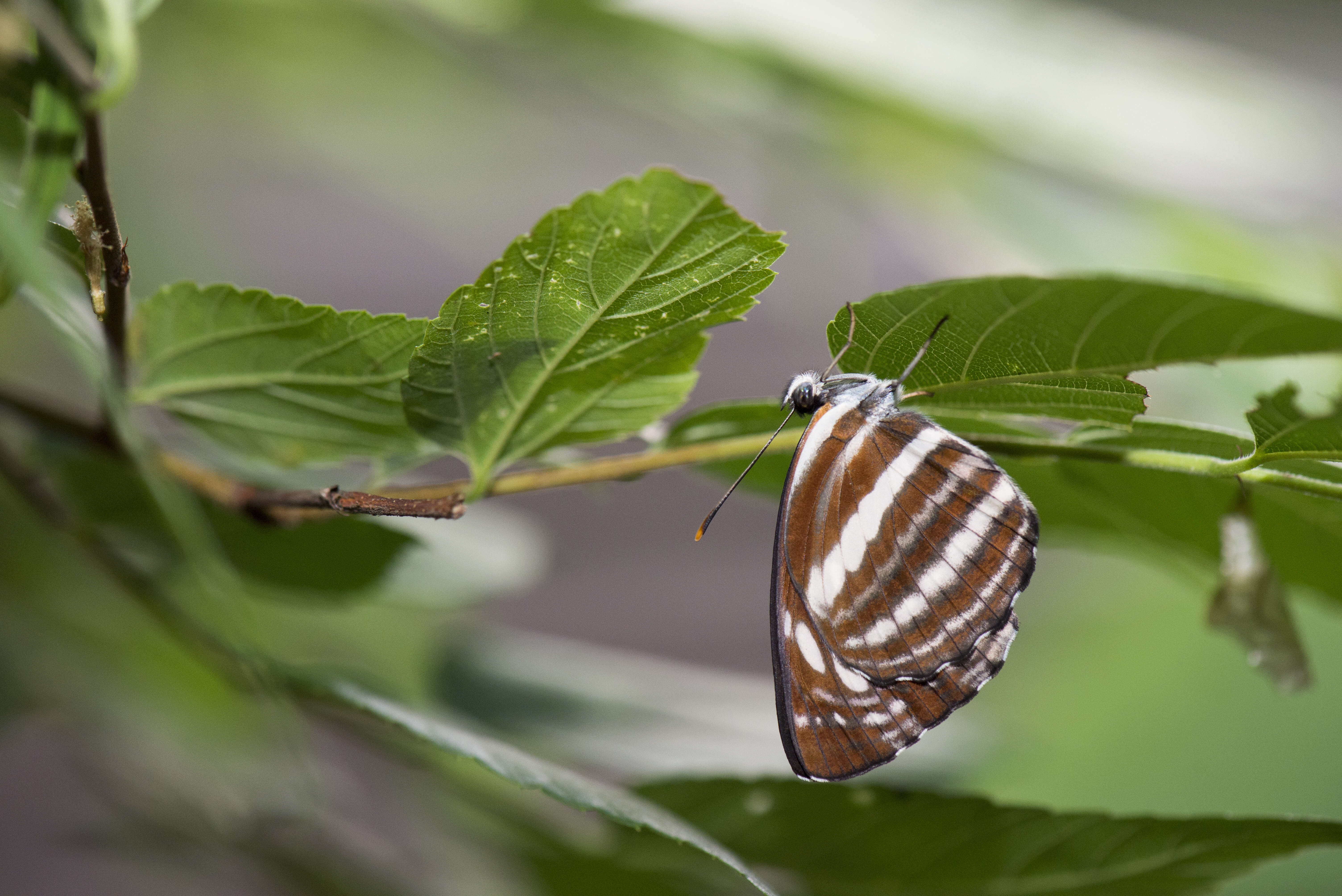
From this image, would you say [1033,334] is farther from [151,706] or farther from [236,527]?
[151,706]

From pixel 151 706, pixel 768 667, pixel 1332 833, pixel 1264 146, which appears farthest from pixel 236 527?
pixel 768 667

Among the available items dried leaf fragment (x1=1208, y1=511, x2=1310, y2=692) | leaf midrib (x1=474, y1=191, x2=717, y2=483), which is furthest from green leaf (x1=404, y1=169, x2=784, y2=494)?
dried leaf fragment (x1=1208, y1=511, x2=1310, y2=692)

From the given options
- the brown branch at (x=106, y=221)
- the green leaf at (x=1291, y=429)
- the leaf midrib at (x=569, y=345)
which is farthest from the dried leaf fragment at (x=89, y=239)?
the green leaf at (x=1291, y=429)

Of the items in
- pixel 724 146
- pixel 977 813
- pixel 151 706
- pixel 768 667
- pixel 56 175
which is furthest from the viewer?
pixel 768 667

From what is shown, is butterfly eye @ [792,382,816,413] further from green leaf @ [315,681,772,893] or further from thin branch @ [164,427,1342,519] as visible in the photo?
green leaf @ [315,681,772,893]

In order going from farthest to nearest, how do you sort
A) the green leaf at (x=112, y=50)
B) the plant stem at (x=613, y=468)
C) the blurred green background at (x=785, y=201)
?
the blurred green background at (x=785, y=201) < the plant stem at (x=613, y=468) < the green leaf at (x=112, y=50)

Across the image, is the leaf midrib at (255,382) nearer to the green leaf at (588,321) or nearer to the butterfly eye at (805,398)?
the green leaf at (588,321)

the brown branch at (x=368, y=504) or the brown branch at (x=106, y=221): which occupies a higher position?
the brown branch at (x=106, y=221)
